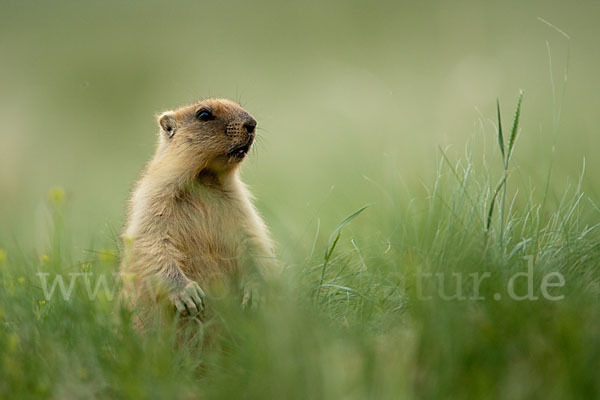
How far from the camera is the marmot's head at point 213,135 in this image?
4906 millimetres

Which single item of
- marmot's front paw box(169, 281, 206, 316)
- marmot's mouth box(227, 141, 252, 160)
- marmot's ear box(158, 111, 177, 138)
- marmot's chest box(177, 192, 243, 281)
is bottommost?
marmot's front paw box(169, 281, 206, 316)

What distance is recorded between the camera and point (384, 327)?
11.3 feet

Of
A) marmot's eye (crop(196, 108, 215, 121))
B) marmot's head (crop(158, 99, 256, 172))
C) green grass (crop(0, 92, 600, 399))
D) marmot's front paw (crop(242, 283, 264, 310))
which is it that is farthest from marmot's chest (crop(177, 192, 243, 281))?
marmot's eye (crop(196, 108, 215, 121))

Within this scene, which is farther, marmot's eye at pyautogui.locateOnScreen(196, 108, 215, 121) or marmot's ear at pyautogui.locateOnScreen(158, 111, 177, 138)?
marmot's ear at pyautogui.locateOnScreen(158, 111, 177, 138)

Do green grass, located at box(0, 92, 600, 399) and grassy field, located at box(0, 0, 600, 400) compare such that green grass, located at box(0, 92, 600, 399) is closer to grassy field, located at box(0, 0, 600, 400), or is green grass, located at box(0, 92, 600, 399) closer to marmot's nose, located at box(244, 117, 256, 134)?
grassy field, located at box(0, 0, 600, 400)

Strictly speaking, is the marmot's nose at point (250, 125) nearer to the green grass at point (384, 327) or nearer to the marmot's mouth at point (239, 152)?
the marmot's mouth at point (239, 152)

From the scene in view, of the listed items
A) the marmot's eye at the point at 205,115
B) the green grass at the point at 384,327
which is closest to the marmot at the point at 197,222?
the marmot's eye at the point at 205,115

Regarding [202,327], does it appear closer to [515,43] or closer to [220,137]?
[220,137]

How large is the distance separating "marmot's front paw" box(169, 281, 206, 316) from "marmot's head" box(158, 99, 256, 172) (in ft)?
3.25

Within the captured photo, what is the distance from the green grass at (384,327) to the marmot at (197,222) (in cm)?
30

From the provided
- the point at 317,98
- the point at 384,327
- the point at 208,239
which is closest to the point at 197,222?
the point at 208,239

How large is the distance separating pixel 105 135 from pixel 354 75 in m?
5.86

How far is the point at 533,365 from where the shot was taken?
2.74 metres

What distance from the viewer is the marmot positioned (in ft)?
14.3
